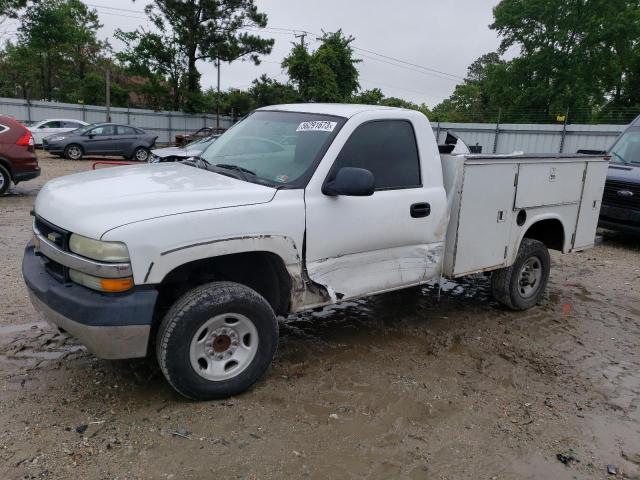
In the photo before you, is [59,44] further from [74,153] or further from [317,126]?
[317,126]

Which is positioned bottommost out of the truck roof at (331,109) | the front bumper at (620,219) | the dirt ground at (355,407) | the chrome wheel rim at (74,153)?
the dirt ground at (355,407)

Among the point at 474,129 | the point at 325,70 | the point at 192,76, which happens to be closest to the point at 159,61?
the point at 192,76

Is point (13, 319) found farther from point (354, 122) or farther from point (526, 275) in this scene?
point (526, 275)

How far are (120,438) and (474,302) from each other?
13.5ft

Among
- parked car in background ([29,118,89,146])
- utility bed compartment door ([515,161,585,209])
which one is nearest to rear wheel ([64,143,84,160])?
parked car in background ([29,118,89,146])

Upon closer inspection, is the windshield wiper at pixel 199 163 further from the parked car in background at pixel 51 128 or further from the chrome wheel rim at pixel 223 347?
the parked car in background at pixel 51 128

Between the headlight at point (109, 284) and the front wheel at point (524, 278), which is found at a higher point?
the headlight at point (109, 284)

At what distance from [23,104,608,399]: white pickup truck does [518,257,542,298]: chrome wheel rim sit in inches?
24.9

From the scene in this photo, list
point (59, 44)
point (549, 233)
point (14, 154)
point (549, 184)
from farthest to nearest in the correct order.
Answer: point (59, 44)
point (14, 154)
point (549, 233)
point (549, 184)

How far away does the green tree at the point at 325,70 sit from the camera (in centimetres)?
3219

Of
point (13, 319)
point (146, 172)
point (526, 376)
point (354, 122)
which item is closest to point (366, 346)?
point (526, 376)

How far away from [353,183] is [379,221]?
527mm

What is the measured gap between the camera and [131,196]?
126 inches

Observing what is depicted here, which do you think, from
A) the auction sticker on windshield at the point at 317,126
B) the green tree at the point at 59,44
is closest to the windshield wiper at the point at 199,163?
the auction sticker on windshield at the point at 317,126
